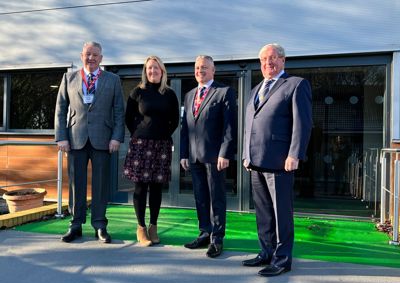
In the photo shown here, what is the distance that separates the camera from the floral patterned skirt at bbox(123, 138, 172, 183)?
3654 millimetres

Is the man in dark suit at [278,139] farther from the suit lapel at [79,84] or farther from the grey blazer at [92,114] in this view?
the suit lapel at [79,84]

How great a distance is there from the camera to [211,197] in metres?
3.48

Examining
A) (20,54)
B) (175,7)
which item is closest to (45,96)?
(20,54)

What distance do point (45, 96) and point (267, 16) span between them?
3.67 meters

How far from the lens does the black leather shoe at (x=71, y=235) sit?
3.87m

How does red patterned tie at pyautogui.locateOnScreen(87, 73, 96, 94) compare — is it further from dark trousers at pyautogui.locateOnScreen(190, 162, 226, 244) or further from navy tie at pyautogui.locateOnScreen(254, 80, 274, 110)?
navy tie at pyautogui.locateOnScreen(254, 80, 274, 110)

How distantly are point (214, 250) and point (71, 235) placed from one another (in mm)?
1432

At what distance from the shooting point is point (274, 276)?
9.61 ft

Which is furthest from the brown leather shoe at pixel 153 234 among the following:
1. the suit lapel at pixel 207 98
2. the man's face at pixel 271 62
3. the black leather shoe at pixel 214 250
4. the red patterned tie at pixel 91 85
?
the man's face at pixel 271 62

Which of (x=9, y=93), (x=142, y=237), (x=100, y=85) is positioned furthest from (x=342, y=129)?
(x=9, y=93)

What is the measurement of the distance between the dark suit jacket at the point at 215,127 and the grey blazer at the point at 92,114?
830mm

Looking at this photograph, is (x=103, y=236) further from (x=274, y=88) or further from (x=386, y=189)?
(x=386, y=189)

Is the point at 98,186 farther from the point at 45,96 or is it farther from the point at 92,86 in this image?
the point at 45,96

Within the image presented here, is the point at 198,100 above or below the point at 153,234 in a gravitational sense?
above
